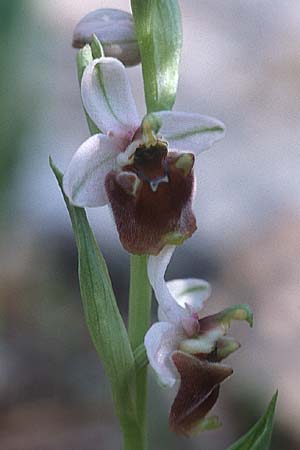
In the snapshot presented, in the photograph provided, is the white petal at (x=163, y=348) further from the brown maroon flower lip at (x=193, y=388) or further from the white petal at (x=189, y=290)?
the white petal at (x=189, y=290)

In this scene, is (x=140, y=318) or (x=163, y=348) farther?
(x=140, y=318)

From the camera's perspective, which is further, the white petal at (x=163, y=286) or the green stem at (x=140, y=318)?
the green stem at (x=140, y=318)

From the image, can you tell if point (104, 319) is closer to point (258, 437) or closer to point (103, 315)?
point (103, 315)

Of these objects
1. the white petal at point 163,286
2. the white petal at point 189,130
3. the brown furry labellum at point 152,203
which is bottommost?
the white petal at point 163,286

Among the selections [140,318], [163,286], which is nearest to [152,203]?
[163,286]

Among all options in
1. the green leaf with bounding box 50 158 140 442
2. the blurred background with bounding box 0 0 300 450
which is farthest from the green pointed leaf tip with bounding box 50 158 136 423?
the blurred background with bounding box 0 0 300 450

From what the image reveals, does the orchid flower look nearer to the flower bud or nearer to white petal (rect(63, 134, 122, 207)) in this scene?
white petal (rect(63, 134, 122, 207))

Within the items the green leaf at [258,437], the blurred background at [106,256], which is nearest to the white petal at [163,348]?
the green leaf at [258,437]

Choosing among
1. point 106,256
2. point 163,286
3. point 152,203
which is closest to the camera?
point 152,203
